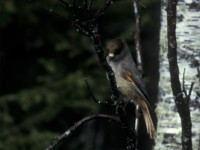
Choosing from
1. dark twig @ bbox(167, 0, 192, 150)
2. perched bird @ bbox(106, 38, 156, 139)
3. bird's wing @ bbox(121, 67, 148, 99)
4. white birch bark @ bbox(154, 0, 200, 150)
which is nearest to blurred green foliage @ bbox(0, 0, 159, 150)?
perched bird @ bbox(106, 38, 156, 139)

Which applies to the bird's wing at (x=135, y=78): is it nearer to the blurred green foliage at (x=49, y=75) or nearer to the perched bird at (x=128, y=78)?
the perched bird at (x=128, y=78)

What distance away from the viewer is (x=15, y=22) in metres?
10.2

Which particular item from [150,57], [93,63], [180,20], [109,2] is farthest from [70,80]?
[109,2]

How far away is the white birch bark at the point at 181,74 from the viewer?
507cm

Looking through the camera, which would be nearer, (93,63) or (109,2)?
(109,2)

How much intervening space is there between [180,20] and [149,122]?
0.88 meters

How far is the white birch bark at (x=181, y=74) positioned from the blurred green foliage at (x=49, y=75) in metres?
4.09

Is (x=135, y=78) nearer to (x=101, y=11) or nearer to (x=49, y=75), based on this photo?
(x=101, y=11)

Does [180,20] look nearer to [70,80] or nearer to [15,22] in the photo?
[70,80]

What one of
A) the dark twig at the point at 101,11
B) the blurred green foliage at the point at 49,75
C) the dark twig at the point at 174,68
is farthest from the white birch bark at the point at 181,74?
the blurred green foliage at the point at 49,75

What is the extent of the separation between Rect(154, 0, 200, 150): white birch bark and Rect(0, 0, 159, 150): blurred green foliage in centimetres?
409

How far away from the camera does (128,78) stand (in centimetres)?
589

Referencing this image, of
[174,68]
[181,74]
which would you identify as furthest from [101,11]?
[181,74]

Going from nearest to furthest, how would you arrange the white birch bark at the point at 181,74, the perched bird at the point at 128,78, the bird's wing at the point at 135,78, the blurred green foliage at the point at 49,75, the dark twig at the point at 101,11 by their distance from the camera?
the dark twig at the point at 101,11 < the white birch bark at the point at 181,74 < the perched bird at the point at 128,78 < the bird's wing at the point at 135,78 < the blurred green foliage at the point at 49,75
